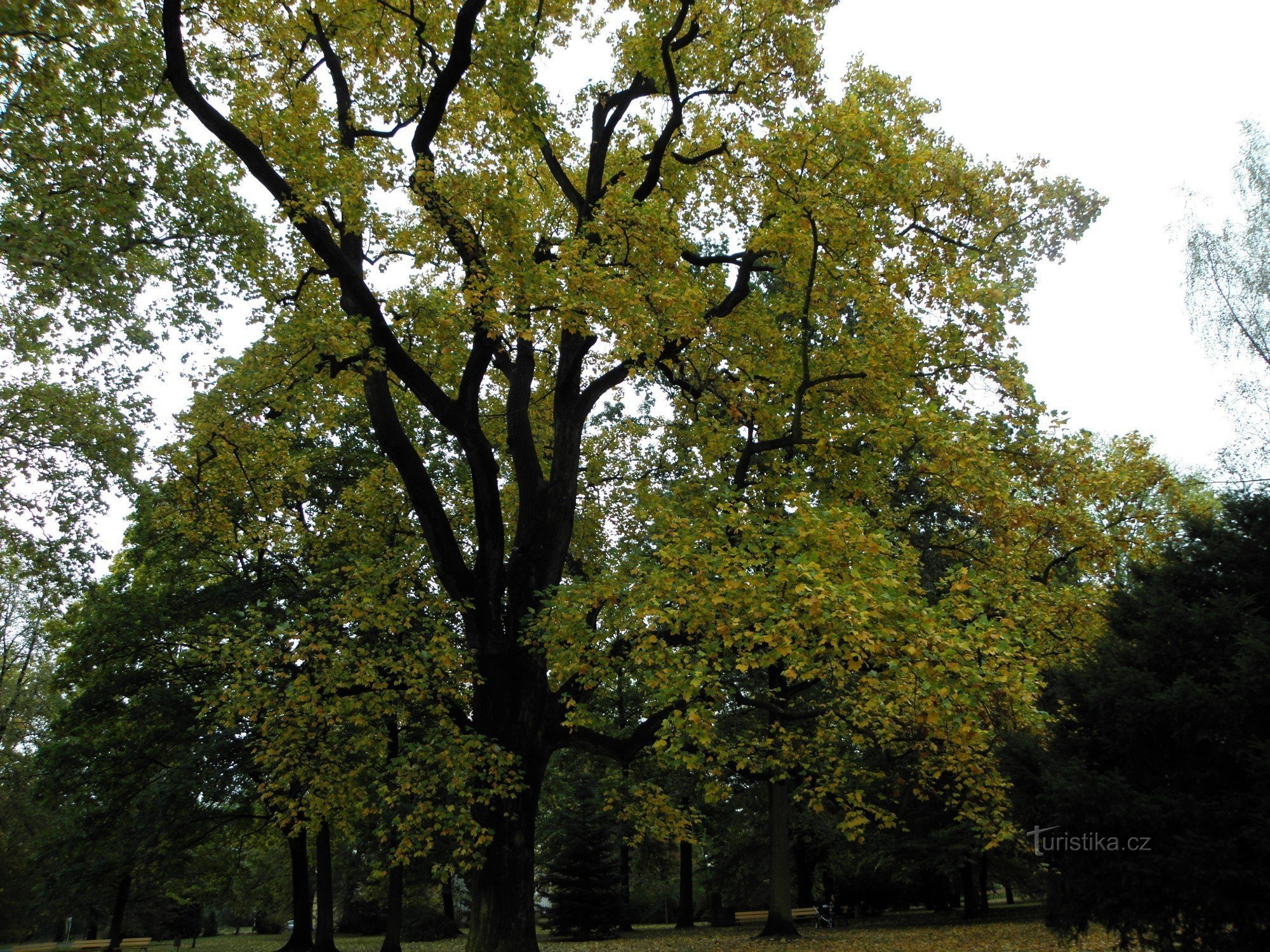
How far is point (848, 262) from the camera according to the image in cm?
1012

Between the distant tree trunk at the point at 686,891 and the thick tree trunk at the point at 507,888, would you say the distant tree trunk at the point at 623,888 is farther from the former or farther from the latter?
the thick tree trunk at the point at 507,888

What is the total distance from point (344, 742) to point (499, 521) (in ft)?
12.2

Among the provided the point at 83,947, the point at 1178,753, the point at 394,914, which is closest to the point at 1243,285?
the point at 1178,753

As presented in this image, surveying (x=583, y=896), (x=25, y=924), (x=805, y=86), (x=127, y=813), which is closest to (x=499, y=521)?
(x=805, y=86)

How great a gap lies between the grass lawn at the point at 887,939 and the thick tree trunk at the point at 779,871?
572 millimetres

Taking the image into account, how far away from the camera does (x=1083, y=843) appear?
7477 mm

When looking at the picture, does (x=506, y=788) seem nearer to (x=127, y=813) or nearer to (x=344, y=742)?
(x=344, y=742)

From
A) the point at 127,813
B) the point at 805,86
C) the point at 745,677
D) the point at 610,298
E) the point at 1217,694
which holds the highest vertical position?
the point at 805,86

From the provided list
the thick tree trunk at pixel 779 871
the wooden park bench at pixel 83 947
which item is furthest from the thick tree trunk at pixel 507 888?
the wooden park bench at pixel 83 947

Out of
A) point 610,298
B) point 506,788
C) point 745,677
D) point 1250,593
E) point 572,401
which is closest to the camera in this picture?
point 1250,593

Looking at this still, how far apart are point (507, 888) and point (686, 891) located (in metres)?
21.1

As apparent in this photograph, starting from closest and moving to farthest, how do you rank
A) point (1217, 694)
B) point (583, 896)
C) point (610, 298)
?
point (1217, 694) < point (610, 298) < point (583, 896)

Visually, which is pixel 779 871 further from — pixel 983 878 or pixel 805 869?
pixel 805 869

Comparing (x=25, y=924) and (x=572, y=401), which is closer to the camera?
(x=572, y=401)
